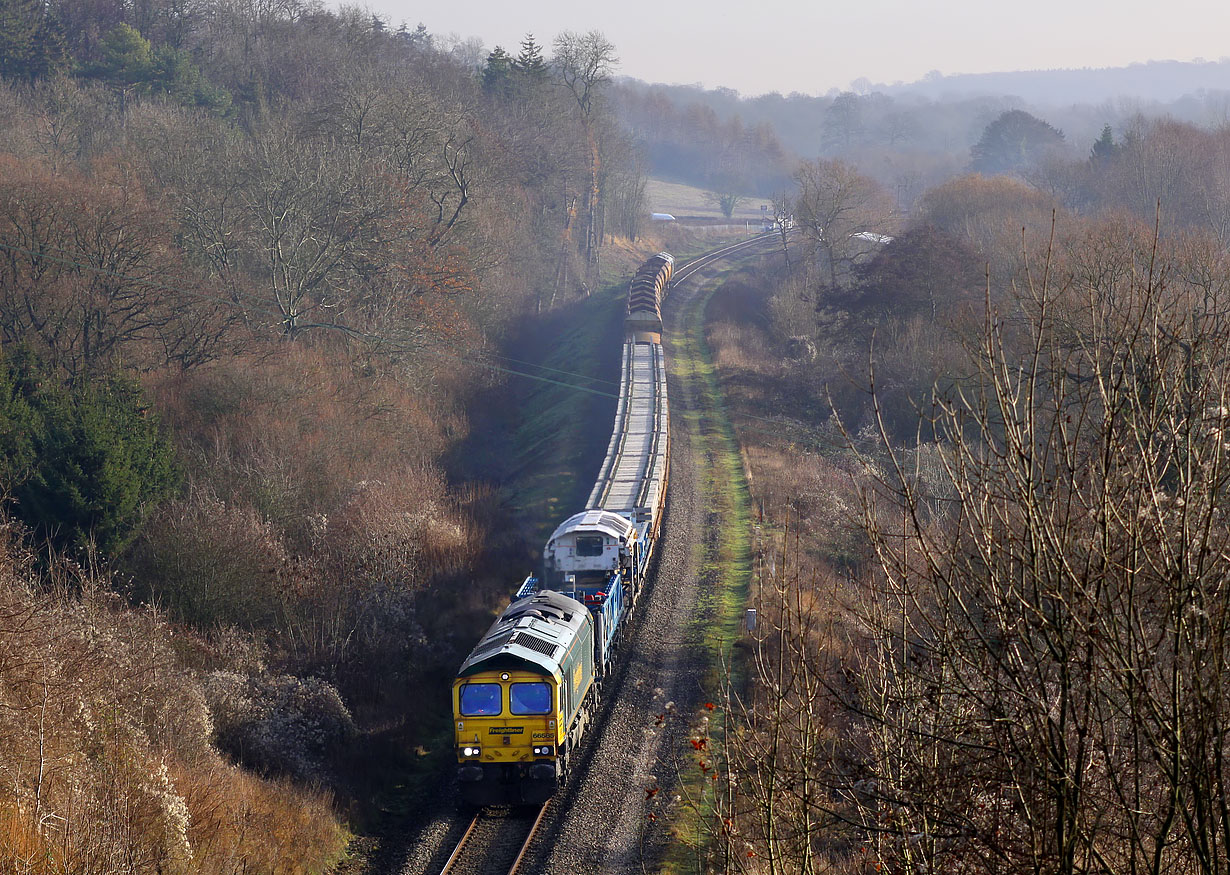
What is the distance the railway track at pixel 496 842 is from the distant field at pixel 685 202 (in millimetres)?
98697

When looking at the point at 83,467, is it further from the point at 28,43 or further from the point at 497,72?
the point at 497,72

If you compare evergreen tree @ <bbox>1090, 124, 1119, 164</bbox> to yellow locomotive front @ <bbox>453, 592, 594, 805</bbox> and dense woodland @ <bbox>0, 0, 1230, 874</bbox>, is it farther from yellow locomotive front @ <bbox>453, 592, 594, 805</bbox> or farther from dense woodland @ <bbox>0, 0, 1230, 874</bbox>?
yellow locomotive front @ <bbox>453, 592, 594, 805</bbox>

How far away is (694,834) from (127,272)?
27.3 m

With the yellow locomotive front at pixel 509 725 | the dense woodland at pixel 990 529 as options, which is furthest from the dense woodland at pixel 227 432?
the dense woodland at pixel 990 529

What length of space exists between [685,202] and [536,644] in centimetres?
10803

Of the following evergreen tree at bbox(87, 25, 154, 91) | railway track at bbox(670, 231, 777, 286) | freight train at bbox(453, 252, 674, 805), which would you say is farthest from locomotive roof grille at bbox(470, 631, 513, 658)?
railway track at bbox(670, 231, 777, 286)

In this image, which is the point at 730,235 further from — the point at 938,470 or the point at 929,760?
the point at 929,760

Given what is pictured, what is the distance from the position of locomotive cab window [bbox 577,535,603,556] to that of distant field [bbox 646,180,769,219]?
90.6 metres

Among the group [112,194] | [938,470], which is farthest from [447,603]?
[112,194]

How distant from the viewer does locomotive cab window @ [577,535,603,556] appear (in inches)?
959

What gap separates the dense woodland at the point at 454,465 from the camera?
6160mm

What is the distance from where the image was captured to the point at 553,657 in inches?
684

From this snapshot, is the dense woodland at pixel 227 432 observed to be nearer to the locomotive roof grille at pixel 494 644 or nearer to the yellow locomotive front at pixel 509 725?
the yellow locomotive front at pixel 509 725

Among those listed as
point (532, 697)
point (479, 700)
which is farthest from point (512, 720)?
point (479, 700)
